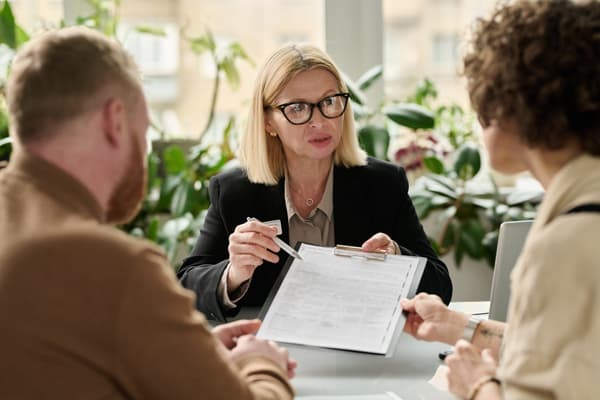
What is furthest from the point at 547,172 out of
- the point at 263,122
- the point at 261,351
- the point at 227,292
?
the point at 263,122

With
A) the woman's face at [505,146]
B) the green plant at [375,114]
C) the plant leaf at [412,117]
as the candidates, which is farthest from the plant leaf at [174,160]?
the woman's face at [505,146]

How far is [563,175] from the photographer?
3.88ft

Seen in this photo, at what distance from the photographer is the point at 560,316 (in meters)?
1.07

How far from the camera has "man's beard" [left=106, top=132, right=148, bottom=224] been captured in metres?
1.21

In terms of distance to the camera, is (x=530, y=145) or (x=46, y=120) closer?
(x=46, y=120)

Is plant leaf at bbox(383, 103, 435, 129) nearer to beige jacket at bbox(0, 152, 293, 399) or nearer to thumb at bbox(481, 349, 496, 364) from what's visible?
thumb at bbox(481, 349, 496, 364)

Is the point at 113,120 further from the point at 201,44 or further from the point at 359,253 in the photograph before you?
the point at 201,44

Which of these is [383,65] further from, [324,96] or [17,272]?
[17,272]

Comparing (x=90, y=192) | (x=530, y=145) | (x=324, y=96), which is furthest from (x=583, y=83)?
(x=324, y=96)

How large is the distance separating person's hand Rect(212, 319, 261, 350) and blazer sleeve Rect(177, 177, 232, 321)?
0.50m

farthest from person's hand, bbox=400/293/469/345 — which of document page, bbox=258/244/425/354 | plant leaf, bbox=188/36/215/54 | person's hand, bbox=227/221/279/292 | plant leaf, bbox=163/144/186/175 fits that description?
plant leaf, bbox=188/36/215/54

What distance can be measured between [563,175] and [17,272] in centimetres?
75

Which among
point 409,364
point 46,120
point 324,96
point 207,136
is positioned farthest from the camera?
point 207,136

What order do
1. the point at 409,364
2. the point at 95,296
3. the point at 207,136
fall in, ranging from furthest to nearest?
1. the point at 207,136
2. the point at 409,364
3. the point at 95,296
